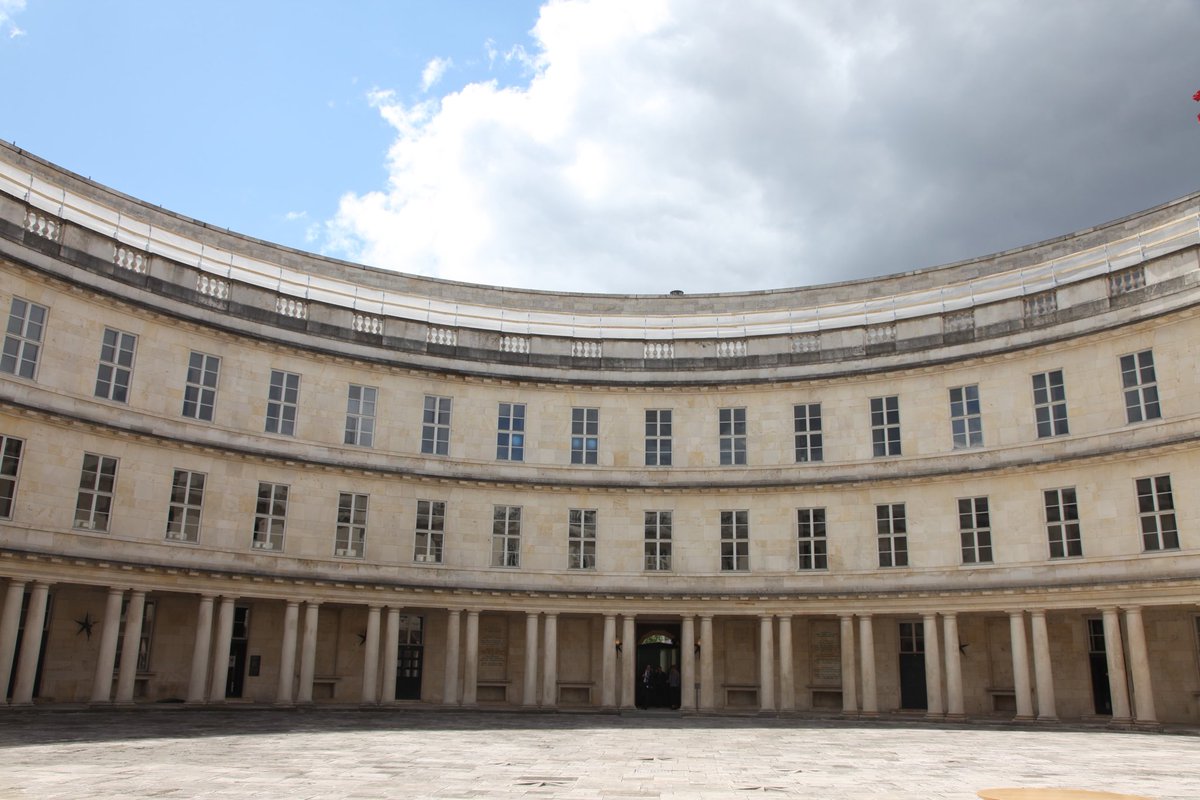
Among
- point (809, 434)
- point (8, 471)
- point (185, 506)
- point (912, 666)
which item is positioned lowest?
point (912, 666)

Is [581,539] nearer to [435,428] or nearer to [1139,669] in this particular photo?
[435,428]

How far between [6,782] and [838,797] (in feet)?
36.0

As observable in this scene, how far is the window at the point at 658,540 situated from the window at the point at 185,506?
14.3 m

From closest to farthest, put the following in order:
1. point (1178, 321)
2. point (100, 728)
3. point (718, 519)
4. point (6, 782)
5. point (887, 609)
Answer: point (6, 782) < point (100, 728) < point (1178, 321) < point (887, 609) < point (718, 519)

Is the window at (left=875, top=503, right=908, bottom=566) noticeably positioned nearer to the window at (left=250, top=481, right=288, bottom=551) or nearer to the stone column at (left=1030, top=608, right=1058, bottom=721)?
the stone column at (left=1030, top=608, right=1058, bottom=721)

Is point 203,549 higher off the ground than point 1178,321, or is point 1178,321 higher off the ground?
point 1178,321

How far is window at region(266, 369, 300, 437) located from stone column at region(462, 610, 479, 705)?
829cm

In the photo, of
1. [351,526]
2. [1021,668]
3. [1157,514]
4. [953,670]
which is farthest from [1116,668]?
[351,526]

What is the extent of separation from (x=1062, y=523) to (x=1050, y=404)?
3.52 m

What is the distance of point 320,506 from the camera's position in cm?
3200

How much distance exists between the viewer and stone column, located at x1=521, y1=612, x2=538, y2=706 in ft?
108

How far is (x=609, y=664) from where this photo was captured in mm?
33500

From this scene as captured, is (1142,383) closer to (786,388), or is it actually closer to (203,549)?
(786,388)

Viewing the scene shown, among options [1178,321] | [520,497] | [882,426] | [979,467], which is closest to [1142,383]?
[1178,321]
